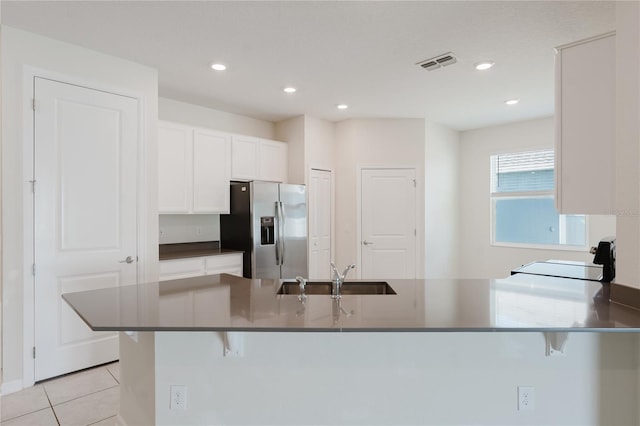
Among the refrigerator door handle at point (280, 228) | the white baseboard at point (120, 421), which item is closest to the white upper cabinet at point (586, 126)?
the white baseboard at point (120, 421)

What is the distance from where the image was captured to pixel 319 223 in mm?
5008

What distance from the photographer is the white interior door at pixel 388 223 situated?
5035mm

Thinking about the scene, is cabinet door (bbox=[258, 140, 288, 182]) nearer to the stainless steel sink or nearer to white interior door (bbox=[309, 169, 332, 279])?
white interior door (bbox=[309, 169, 332, 279])

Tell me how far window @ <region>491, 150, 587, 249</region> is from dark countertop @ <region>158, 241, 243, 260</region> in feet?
13.0

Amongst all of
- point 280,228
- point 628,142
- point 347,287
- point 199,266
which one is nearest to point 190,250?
point 199,266

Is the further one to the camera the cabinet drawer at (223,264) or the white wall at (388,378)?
the cabinet drawer at (223,264)

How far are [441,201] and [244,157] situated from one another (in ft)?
9.67

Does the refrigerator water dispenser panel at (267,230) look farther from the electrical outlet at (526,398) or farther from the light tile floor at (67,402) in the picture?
the electrical outlet at (526,398)

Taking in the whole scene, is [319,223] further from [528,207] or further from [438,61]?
[528,207]

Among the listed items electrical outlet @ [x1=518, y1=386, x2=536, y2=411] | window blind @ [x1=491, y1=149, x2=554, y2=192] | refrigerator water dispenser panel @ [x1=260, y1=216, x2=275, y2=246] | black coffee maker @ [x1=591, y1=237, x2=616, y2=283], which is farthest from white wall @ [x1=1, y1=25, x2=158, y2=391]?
window blind @ [x1=491, y1=149, x2=554, y2=192]

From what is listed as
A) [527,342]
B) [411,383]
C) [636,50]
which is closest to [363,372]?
[411,383]

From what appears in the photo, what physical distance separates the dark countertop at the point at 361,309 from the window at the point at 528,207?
307 centimetres

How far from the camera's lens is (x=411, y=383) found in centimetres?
171

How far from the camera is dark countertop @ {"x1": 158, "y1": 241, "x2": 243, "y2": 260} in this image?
3.81 m
